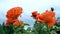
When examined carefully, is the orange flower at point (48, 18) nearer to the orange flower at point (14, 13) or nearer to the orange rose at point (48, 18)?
the orange rose at point (48, 18)

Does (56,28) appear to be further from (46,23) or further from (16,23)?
(16,23)

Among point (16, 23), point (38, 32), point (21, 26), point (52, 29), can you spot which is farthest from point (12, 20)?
point (52, 29)

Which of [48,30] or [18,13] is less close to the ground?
[18,13]

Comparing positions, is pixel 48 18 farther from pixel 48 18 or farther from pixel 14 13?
pixel 14 13

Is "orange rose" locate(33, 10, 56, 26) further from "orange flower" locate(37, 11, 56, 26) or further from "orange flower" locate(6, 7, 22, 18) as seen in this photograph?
"orange flower" locate(6, 7, 22, 18)

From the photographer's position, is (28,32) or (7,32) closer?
(7,32)

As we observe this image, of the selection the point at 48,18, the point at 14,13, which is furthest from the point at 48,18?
the point at 14,13

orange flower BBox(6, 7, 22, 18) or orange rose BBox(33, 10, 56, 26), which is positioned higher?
orange flower BBox(6, 7, 22, 18)

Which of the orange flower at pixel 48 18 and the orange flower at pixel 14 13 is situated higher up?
the orange flower at pixel 14 13

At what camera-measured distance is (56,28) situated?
5.34ft

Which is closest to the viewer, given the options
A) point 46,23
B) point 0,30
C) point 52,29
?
point 0,30

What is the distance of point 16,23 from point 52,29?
0.33 m

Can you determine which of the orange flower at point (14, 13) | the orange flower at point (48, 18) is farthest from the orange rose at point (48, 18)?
the orange flower at point (14, 13)

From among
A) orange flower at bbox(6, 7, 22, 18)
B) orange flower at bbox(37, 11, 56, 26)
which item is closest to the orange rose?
orange flower at bbox(37, 11, 56, 26)
